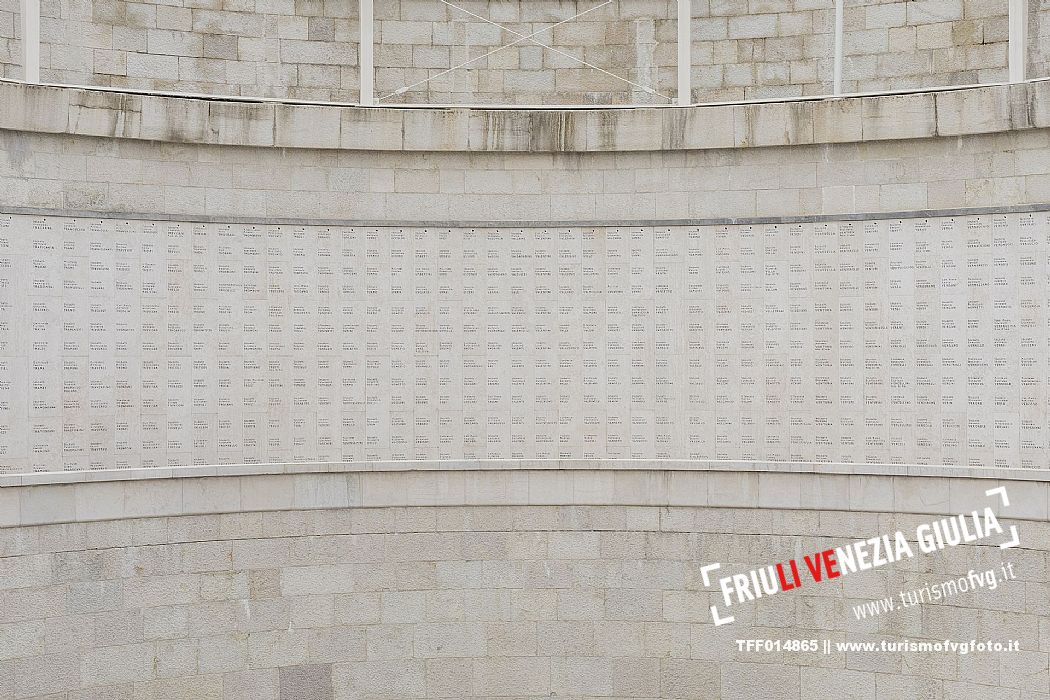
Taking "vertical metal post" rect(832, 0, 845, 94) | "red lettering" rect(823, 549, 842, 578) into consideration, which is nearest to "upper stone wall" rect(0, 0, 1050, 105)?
"vertical metal post" rect(832, 0, 845, 94)

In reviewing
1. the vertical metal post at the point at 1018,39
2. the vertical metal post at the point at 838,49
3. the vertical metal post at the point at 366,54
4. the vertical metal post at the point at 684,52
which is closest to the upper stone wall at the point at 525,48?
the vertical metal post at the point at 366,54

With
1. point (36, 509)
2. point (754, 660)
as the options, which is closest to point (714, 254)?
point (754, 660)

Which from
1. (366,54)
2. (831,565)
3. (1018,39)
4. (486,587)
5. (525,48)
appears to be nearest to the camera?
(1018,39)

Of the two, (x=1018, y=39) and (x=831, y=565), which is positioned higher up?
(x=1018, y=39)

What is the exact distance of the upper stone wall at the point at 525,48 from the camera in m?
10.4

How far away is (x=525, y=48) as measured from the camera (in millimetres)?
11055

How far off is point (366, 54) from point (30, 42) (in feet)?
9.25

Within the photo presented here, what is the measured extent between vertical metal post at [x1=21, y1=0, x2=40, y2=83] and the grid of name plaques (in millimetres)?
1252

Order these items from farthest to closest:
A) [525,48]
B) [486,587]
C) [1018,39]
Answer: [525,48] → [486,587] → [1018,39]

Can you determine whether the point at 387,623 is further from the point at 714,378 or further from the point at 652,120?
the point at 652,120

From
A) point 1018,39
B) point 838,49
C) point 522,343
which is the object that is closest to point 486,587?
point 522,343

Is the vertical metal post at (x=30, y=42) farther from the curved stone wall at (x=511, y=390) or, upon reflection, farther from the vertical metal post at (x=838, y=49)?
the vertical metal post at (x=838, y=49)

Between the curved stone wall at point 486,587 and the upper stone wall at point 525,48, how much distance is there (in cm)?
362

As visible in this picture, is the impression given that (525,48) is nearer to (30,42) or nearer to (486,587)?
(30,42)
